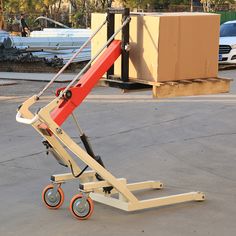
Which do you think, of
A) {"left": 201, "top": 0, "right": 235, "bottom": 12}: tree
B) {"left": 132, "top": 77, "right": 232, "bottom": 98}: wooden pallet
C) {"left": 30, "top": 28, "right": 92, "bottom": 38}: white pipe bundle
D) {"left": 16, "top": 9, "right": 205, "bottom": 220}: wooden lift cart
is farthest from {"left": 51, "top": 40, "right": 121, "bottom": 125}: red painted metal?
{"left": 201, "top": 0, "right": 235, "bottom": 12}: tree

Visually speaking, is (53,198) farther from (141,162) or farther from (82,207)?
(141,162)

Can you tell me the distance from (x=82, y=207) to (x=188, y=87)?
1723 millimetres

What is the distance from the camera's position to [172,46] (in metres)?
6.88

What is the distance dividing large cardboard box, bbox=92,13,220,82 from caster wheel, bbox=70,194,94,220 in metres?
1.44

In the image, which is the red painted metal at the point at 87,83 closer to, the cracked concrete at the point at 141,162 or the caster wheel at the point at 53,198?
the caster wheel at the point at 53,198

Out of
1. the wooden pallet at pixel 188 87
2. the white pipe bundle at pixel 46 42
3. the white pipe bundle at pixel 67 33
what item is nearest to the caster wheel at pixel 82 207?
the wooden pallet at pixel 188 87

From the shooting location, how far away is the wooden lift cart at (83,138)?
6590mm

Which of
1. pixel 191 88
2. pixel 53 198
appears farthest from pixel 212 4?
pixel 53 198

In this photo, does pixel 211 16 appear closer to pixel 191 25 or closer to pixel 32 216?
pixel 191 25

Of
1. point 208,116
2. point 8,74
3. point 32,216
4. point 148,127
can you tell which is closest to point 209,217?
point 32,216

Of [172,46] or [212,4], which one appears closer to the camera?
[172,46]

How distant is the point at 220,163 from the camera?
9.24 meters

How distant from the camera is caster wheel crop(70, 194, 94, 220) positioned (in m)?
6.69

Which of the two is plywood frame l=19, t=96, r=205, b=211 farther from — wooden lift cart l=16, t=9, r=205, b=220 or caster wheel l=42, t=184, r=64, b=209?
caster wheel l=42, t=184, r=64, b=209
